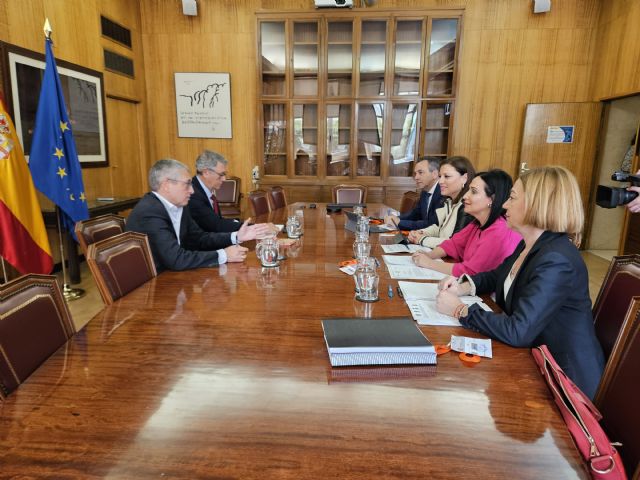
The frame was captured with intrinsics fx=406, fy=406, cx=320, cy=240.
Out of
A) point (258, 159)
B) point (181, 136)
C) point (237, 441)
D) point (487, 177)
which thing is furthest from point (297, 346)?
point (181, 136)

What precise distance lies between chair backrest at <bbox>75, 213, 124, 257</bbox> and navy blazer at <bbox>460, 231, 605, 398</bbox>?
5.98 ft

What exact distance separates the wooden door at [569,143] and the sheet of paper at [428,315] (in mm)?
4800

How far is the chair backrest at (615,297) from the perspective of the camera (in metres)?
1.41

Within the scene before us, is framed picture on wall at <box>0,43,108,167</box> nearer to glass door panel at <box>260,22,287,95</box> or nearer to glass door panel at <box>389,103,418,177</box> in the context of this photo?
glass door panel at <box>260,22,287,95</box>

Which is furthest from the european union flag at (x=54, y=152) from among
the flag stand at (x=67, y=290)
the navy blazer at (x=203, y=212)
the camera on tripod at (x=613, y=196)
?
the camera on tripod at (x=613, y=196)

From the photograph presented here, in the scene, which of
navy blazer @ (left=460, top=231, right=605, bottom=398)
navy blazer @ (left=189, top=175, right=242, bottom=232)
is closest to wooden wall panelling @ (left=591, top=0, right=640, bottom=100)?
navy blazer @ (left=460, top=231, right=605, bottom=398)

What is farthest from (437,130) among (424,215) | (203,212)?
(203,212)

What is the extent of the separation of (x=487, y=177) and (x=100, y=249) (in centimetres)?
178

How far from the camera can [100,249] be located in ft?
5.13

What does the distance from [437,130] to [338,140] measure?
1.43m

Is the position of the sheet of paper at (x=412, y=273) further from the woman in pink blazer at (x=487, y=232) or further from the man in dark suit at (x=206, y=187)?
the man in dark suit at (x=206, y=187)

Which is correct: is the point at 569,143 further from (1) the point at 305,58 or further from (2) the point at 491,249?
(2) the point at 491,249

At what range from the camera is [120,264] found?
5.39 feet

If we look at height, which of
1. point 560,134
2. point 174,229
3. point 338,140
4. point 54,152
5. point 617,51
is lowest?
point 174,229
